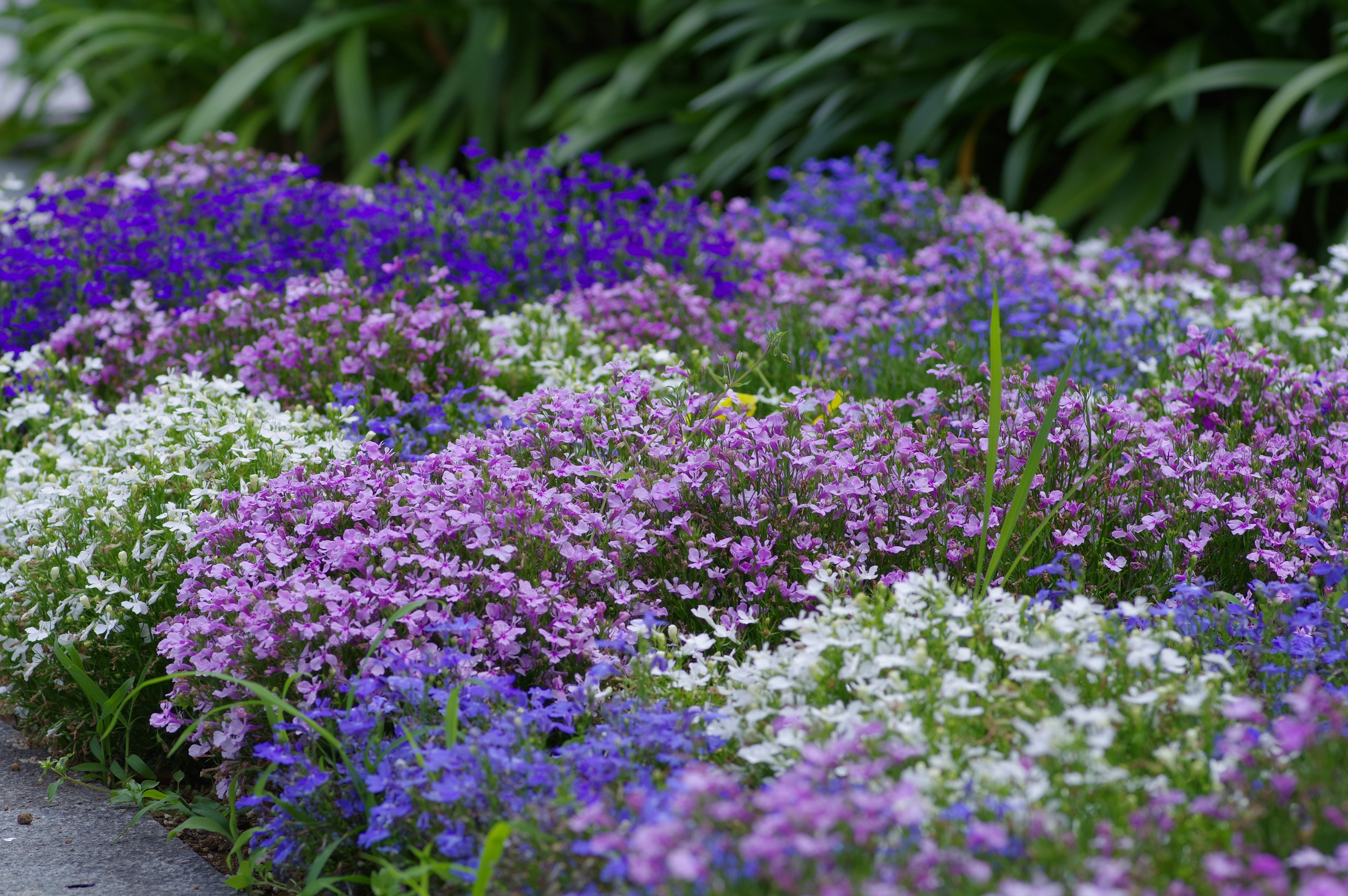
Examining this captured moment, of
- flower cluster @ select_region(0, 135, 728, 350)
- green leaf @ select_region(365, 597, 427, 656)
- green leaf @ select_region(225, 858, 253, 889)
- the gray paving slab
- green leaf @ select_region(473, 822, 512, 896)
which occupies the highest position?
flower cluster @ select_region(0, 135, 728, 350)

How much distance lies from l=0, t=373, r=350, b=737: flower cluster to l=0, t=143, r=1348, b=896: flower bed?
2 centimetres

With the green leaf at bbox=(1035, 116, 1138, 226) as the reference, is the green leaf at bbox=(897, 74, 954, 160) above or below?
above

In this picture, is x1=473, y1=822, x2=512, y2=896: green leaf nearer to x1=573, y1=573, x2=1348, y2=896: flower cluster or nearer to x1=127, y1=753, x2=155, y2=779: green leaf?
x1=573, y1=573, x2=1348, y2=896: flower cluster

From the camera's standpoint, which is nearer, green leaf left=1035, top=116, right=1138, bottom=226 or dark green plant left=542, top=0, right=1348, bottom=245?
dark green plant left=542, top=0, right=1348, bottom=245

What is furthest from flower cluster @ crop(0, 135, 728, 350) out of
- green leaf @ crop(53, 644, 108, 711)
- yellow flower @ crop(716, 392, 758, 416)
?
green leaf @ crop(53, 644, 108, 711)

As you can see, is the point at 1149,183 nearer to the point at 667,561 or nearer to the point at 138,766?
the point at 667,561

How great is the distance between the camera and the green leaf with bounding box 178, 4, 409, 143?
317 inches

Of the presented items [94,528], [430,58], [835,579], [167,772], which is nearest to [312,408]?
[94,528]

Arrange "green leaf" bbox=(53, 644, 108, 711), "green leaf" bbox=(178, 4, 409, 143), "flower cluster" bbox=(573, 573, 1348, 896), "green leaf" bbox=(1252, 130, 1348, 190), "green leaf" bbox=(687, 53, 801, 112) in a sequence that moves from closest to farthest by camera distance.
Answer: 1. "flower cluster" bbox=(573, 573, 1348, 896)
2. "green leaf" bbox=(53, 644, 108, 711)
3. "green leaf" bbox=(1252, 130, 1348, 190)
4. "green leaf" bbox=(687, 53, 801, 112)
5. "green leaf" bbox=(178, 4, 409, 143)

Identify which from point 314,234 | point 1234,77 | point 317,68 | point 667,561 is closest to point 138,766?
point 667,561

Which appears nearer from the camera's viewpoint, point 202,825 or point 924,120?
point 202,825

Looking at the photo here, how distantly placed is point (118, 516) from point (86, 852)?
86cm

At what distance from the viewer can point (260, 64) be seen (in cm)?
827

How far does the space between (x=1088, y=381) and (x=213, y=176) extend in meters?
3.81
